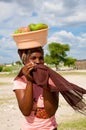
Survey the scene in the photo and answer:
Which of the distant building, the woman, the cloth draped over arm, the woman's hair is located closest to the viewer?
the cloth draped over arm

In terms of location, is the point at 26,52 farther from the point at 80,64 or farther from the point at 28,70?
the point at 80,64

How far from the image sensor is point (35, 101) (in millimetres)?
3256

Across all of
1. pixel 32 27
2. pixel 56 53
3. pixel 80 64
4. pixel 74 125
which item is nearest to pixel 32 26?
pixel 32 27

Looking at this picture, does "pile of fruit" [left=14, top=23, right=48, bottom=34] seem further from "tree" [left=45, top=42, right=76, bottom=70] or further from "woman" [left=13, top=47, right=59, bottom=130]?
"tree" [left=45, top=42, right=76, bottom=70]

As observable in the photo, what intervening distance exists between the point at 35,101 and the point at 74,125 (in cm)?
532

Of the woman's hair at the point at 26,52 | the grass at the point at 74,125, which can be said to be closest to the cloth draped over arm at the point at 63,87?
the woman's hair at the point at 26,52

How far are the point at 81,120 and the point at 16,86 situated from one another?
5.87 meters

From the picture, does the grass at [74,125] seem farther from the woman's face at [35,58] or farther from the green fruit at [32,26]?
the green fruit at [32,26]

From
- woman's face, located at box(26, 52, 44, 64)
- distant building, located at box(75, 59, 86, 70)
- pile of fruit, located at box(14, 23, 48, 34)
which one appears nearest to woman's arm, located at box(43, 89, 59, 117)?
woman's face, located at box(26, 52, 44, 64)

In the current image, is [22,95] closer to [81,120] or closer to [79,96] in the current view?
[79,96]

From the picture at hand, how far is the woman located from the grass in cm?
486

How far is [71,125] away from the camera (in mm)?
8438

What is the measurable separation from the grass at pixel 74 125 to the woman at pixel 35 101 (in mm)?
4861

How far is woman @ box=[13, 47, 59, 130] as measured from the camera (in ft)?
10.3
